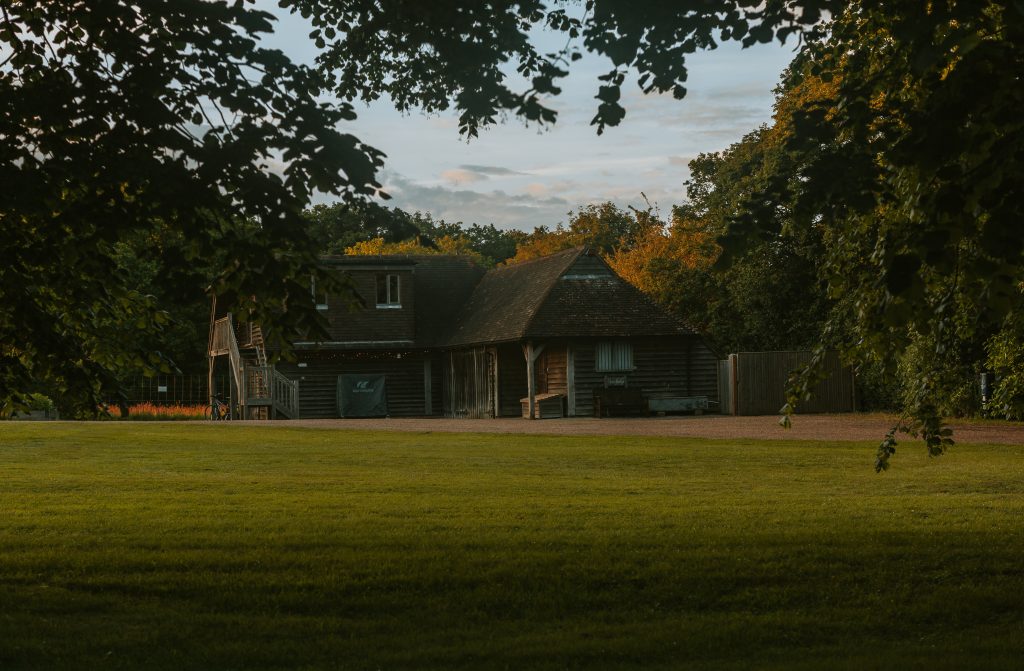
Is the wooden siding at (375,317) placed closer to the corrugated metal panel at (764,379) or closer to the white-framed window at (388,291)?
the white-framed window at (388,291)

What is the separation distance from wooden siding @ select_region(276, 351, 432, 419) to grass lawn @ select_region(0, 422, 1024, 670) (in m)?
28.2

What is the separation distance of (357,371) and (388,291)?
329 centimetres

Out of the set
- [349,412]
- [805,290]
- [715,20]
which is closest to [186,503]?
[715,20]

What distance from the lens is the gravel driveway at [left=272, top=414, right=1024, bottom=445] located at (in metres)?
27.0

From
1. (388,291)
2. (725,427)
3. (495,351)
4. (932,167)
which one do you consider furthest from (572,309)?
(932,167)

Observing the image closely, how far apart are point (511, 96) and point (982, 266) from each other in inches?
165

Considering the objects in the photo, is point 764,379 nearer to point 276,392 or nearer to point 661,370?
point 661,370

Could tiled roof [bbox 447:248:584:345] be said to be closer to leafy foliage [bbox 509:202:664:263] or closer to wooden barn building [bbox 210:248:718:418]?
wooden barn building [bbox 210:248:718:418]

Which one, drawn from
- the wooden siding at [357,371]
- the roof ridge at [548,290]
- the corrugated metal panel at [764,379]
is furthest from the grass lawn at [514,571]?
the wooden siding at [357,371]

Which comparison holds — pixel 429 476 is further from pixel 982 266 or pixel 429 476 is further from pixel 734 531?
pixel 982 266

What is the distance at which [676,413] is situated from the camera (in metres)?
41.8

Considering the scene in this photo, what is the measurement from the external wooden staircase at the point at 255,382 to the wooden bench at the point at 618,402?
1140 cm

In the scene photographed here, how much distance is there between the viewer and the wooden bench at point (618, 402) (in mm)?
39969

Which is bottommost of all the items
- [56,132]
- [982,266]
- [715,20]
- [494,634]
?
[494,634]
